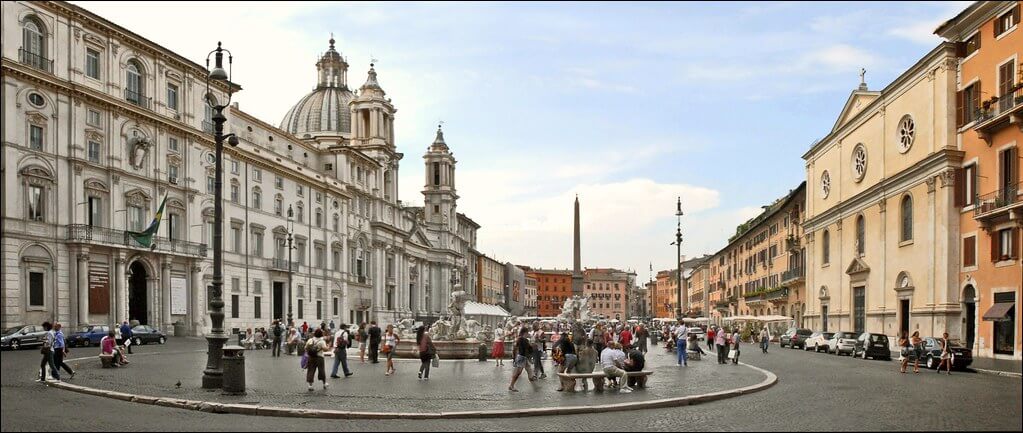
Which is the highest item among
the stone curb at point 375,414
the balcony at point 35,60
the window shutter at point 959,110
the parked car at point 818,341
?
the balcony at point 35,60

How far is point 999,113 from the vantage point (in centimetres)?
3253

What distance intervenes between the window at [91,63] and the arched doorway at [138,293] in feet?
32.6

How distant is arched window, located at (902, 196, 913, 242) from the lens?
4109 centimetres

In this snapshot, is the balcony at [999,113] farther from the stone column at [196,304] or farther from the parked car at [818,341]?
the stone column at [196,304]

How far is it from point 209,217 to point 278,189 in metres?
9.77

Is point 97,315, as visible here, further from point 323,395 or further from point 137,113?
point 323,395

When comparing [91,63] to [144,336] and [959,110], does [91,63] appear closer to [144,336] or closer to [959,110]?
[144,336]

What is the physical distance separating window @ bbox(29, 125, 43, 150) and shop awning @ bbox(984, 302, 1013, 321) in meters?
39.1

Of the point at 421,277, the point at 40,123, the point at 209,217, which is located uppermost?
the point at 40,123

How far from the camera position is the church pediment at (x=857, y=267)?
46131mm

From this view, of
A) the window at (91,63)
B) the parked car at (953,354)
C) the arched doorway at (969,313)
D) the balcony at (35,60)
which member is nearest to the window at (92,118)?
the window at (91,63)

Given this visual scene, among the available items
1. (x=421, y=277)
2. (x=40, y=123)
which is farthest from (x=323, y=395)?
(x=421, y=277)

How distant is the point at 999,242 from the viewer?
3278 centimetres

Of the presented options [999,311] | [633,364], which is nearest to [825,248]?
[999,311]
